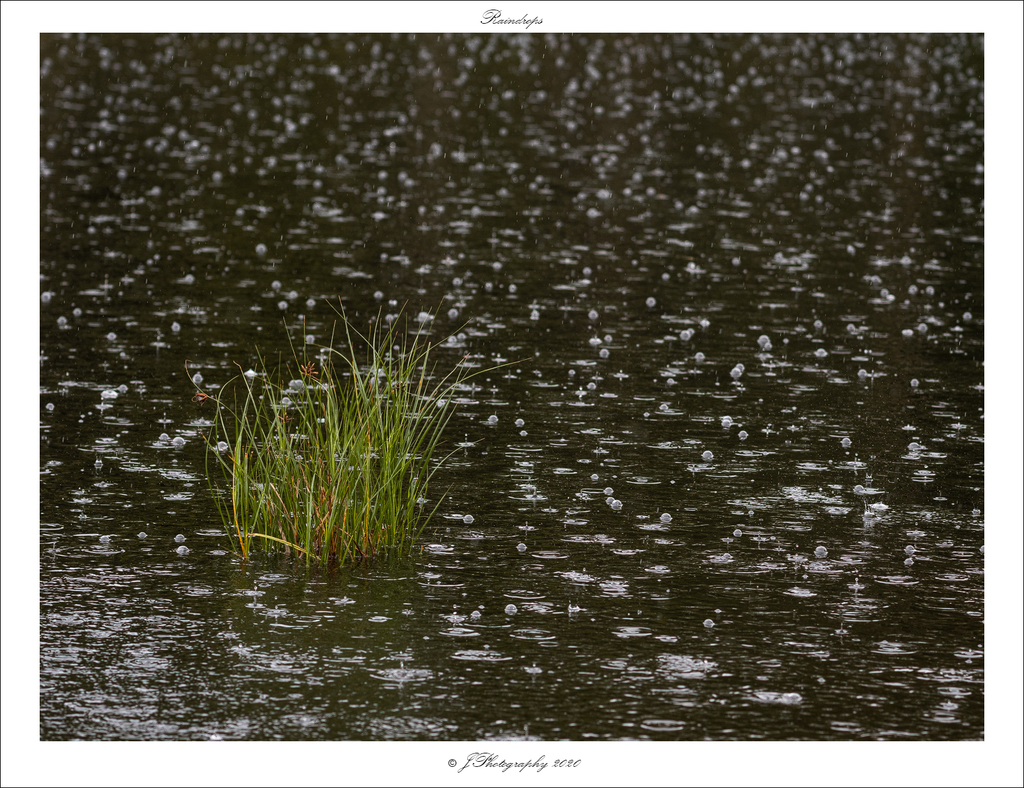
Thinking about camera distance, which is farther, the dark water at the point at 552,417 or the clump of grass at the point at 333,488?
the clump of grass at the point at 333,488

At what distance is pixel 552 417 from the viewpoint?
12.4m

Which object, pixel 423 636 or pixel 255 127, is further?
pixel 255 127

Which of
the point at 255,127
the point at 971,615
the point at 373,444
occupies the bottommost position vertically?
the point at 971,615

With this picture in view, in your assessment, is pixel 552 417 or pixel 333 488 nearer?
pixel 333 488

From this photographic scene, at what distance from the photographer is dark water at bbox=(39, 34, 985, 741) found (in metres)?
7.70

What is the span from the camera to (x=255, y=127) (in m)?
27.2

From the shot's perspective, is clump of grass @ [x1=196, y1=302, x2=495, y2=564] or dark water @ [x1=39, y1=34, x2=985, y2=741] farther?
clump of grass @ [x1=196, y1=302, x2=495, y2=564]

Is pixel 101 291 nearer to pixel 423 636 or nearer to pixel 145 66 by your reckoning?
pixel 423 636

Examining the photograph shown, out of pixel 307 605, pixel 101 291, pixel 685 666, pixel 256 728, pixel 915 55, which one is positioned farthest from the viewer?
pixel 915 55

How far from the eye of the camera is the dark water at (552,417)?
7695 mm

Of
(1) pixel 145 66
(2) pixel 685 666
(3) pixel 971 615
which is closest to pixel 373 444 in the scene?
(2) pixel 685 666

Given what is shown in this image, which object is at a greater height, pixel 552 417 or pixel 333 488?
pixel 333 488

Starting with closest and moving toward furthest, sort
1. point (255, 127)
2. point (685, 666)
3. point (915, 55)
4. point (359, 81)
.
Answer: point (685, 666), point (255, 127), point (359, 81), point (915, 55)

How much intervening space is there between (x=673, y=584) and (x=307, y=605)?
236cm
